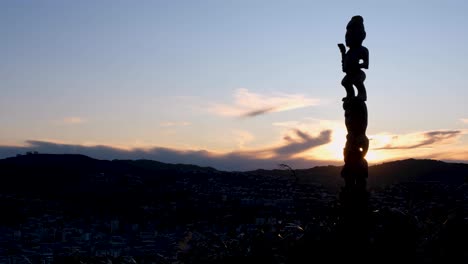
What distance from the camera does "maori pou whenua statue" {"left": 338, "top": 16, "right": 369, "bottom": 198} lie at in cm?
996

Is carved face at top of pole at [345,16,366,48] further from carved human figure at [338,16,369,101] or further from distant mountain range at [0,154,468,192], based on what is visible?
distant mountain range at [0,154,468,192]

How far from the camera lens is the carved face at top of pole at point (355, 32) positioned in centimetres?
1031

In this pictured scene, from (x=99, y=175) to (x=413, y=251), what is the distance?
63.1m

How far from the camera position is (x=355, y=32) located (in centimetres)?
1032

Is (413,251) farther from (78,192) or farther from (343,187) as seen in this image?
(78,192)

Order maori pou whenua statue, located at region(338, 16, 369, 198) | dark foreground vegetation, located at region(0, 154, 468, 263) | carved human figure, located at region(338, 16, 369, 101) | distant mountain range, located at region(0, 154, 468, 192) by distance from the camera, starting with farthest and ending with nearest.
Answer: distant mountain range, located at region(0, 154, 468, 192) → carved human figure, located at region(338, 16, 369, 101) → maori pou whenua statue, located at region(338, 16, 369, 198) → dark foreground vegetation, located at region(0, 154, 468, 263)

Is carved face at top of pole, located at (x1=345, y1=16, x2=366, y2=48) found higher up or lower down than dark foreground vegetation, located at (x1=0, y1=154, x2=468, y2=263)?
higher up

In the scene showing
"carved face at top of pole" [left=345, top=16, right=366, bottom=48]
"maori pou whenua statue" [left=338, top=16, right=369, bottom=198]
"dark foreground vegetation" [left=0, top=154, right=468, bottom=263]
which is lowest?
"dark foreground vegetation" [left=0, top=154, right=468, bottom=263]

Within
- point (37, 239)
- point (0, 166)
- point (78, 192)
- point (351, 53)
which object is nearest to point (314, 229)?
point (351, 53)

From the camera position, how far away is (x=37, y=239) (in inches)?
1229

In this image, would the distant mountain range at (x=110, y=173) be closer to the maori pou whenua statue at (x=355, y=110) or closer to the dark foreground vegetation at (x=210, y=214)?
the dark foreground vegetation at (x=210, y=214)

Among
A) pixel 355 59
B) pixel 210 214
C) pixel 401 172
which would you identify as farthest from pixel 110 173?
pixel 355 59

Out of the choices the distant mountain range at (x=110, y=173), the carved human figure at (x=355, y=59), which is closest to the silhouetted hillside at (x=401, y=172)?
the distant mountain range at (x=110, y=173)

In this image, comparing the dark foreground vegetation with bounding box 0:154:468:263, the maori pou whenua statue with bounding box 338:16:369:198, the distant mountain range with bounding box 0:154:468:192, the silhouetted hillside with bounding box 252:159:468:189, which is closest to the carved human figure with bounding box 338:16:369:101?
the maori pou whenua statue with bounding box 338:16:369:198
